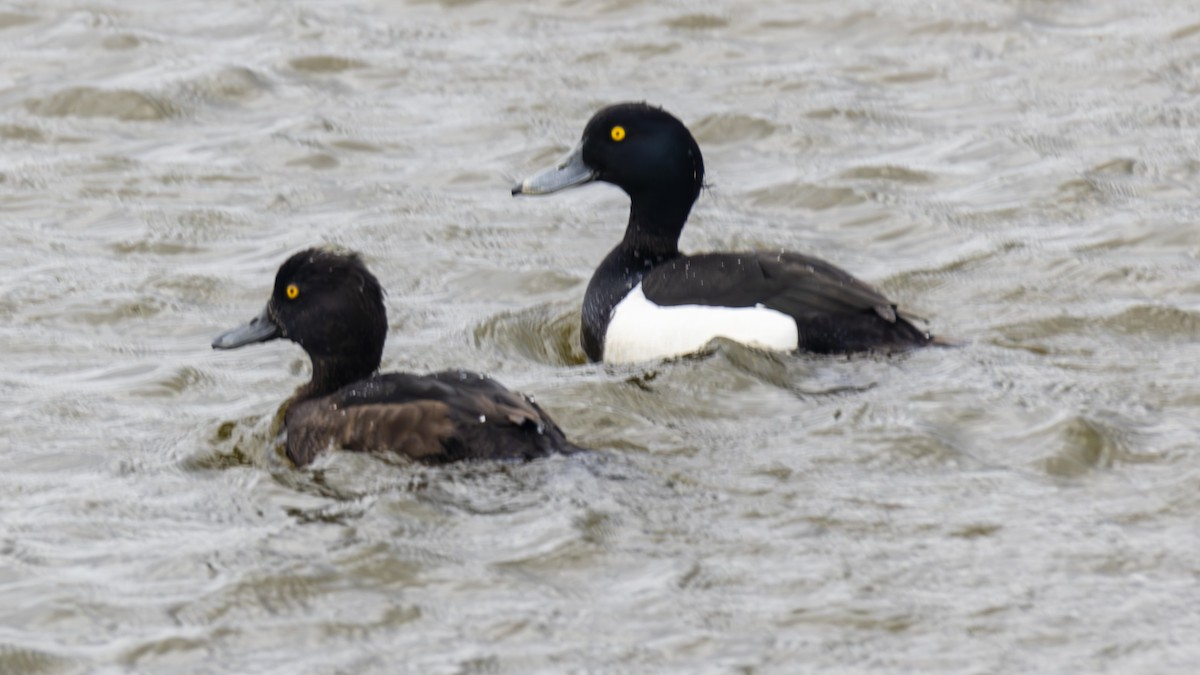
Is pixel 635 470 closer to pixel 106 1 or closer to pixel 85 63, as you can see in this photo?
pixel 85 63

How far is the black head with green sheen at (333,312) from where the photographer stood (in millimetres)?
7789

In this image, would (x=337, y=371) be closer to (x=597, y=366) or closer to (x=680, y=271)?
(x=597, y=366)

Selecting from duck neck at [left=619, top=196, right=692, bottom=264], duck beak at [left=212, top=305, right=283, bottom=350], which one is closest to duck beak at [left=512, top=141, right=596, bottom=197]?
duck neck at [left=619, top=196, right=692, bottom=264]

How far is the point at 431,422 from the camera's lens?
23.6 feet

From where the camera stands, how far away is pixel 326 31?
45.8 feet

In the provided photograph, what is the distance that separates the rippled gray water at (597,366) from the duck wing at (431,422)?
94 mm

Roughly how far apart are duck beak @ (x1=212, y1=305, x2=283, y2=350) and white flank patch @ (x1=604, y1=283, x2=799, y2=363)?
1557 millimetres

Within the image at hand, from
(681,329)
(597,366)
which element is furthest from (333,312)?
(681,329)

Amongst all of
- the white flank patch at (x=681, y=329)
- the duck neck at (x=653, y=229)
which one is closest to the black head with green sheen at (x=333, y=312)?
the white flank patch at (x=681, y=329)

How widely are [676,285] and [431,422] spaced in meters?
2.02

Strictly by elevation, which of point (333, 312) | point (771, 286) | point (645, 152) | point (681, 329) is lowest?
point (681, 329)

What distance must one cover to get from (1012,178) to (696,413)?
13.4 feet

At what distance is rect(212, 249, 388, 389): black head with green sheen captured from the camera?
307 inches

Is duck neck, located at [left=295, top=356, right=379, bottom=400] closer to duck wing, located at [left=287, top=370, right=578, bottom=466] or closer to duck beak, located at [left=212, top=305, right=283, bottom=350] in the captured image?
duck wing, located at [left=287, top=370, right=578, bottom=466]
